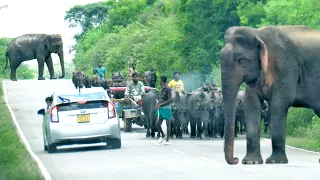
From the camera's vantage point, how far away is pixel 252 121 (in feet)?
54.5

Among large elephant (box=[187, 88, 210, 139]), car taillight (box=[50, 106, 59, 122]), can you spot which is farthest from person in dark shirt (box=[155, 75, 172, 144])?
large elephant (box=[187, 88, 210, 139])

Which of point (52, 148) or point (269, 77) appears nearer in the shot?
point (269, 77)

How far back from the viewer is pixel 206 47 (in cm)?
6169

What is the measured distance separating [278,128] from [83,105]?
1172 centimetres

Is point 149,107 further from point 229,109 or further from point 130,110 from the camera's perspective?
point 229,109

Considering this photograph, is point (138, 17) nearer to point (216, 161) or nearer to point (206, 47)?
point (206, 47)

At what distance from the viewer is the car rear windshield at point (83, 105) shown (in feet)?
90.6

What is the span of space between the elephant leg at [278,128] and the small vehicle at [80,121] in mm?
11187

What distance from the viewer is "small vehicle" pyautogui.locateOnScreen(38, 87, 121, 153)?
27.4 m

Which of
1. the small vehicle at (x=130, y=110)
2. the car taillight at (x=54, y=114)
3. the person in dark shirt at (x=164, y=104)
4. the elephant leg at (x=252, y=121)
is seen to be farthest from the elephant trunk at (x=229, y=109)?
the small vehicle at (x=130, y=110)

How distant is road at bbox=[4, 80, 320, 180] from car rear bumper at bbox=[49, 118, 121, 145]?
14.7 inches

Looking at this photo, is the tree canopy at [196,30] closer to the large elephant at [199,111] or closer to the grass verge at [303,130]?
the grass verge at [303,130]

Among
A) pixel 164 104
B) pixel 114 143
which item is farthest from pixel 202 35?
pixel 114 143

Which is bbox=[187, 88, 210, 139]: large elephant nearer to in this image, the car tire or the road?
the road
